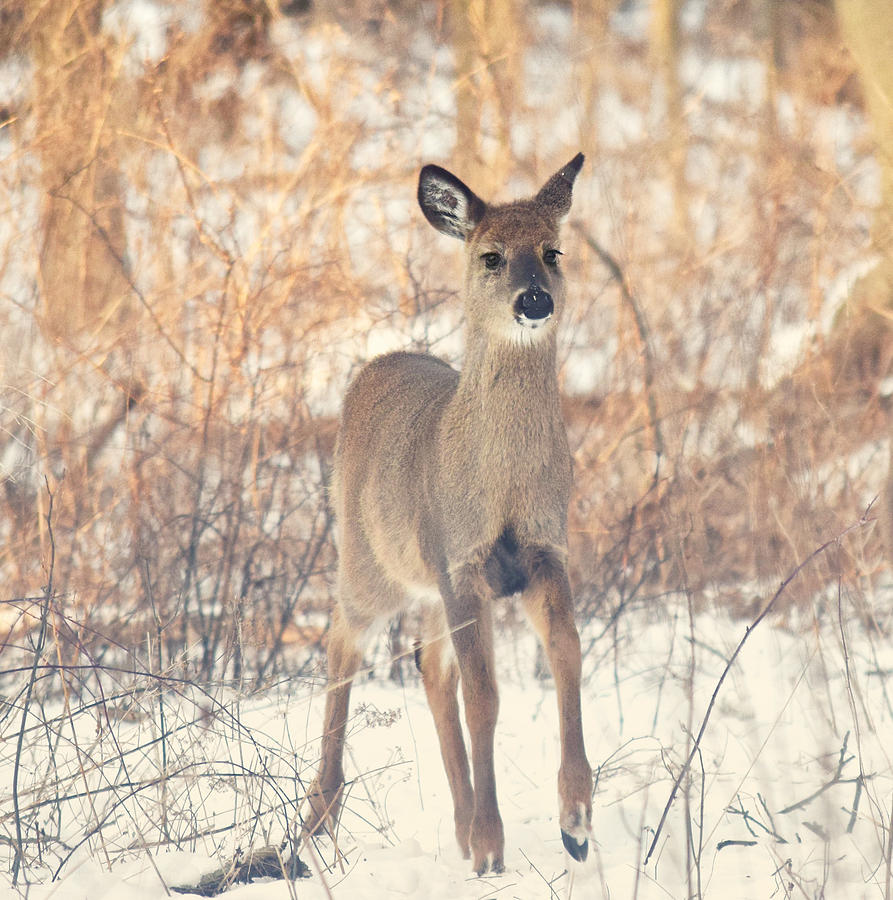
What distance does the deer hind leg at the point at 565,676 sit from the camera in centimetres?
326

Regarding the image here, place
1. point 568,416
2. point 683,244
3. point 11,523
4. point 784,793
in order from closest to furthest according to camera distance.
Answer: point 784,793
point 11,523
point 568,416
point 683,244

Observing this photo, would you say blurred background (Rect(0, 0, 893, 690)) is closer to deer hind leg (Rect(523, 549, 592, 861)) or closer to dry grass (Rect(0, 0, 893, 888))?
dry grass (Rect(0, 0, 893, 888))

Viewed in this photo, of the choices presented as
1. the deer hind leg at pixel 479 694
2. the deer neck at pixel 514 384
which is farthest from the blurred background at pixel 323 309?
the deer hind leg at pixel 479 694

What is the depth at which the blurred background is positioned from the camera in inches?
219

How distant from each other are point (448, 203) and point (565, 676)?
5.53ft

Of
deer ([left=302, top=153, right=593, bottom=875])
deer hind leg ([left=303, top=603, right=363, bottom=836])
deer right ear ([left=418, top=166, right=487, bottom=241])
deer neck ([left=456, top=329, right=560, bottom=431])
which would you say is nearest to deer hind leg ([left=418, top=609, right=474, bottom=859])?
deer ([left=302, top=153, right=593, bottom=875])

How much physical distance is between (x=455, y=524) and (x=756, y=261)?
3692mm

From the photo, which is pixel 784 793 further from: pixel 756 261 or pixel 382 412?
pixel 756 261

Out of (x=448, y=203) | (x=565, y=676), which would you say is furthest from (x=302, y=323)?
(x=565, y=676)

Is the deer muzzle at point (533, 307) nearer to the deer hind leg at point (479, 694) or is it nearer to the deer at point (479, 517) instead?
the deer at point (479, 517)

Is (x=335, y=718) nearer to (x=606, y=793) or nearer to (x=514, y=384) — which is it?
(x=606, y=793)

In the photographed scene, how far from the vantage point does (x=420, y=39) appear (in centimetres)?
1084

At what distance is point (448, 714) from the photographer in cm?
410

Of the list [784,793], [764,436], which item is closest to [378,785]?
[784,793]
